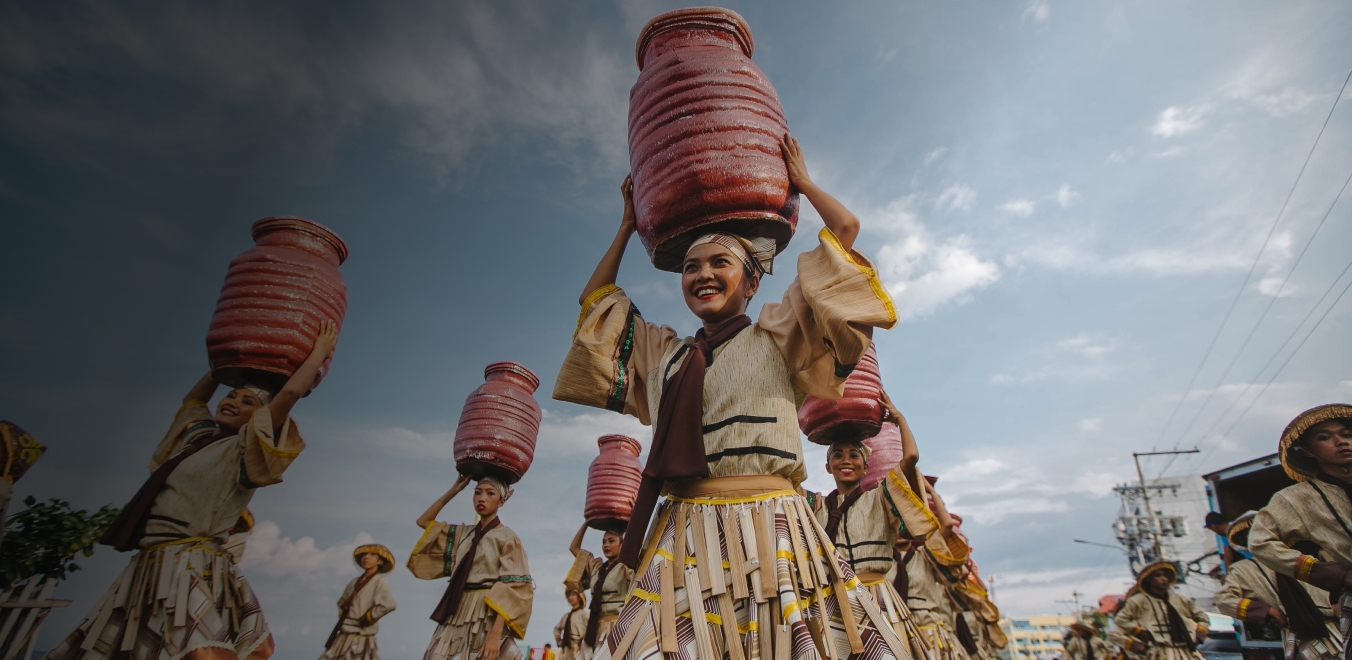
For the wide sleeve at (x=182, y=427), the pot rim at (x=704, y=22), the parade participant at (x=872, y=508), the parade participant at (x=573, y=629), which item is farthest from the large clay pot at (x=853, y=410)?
the parade participant at (x=573, y=629)

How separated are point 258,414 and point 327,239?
1302 mm

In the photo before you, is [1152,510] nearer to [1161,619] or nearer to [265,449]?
[1161,619]

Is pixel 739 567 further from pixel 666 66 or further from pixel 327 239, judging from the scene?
pixel 327 239

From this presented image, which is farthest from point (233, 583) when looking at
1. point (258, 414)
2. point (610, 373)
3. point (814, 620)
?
point (814, 620)

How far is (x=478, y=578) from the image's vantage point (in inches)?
230

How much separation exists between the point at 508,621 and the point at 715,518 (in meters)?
4.28

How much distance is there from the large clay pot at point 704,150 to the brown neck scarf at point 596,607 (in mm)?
5482

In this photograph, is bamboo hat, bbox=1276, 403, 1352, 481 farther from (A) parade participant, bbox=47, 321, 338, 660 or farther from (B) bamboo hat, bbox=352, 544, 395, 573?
(B) bamboo hat, bbox=352, 544, 395, 573

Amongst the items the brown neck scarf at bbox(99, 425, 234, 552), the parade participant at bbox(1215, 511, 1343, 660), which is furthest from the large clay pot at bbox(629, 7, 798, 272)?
the parade participant at bbox(1215, 511, 1343, 660)

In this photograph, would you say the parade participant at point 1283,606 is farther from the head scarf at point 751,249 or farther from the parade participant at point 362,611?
the parade participant at point 362,611

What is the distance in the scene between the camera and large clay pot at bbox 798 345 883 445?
4129mm

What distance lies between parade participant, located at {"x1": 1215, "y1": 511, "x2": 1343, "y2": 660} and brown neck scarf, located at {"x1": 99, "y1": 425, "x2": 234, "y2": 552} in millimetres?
7341

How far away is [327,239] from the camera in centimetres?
426

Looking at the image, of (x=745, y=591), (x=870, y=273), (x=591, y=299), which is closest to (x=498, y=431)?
(x=591, y=299)
